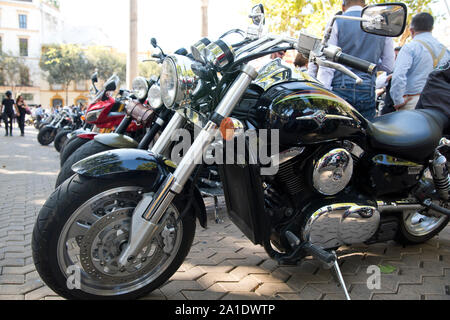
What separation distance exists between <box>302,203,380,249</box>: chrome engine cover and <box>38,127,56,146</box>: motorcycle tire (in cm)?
1038

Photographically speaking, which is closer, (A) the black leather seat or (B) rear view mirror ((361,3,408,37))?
(B) rear view mirror ((361,3,408,37))

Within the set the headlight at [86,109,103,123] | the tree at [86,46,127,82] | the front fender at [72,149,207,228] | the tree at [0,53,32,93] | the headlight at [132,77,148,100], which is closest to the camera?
the front fender at [72,149,207,228]

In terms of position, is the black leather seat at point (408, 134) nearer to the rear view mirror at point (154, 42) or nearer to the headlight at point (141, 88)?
the rear view mirror at point (154, 42)

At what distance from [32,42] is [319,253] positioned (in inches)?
2505

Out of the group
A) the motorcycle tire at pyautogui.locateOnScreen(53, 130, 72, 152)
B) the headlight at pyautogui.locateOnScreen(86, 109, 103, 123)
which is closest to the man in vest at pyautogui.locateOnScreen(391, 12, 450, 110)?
the headlight at pyautogui.locateOnScreen(86, 109, 103, 123)

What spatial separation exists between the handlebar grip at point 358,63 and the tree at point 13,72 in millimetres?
53502

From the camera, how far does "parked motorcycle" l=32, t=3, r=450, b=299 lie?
1.73 m

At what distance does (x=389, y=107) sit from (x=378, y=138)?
2336 mm

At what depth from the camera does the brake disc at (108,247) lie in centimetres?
181

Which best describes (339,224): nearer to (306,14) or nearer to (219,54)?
(219,54)

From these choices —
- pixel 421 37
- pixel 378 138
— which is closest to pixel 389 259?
pixel 378 138

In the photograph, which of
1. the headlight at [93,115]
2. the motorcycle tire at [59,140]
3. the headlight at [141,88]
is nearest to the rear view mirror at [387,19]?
the headlight at [141,88]

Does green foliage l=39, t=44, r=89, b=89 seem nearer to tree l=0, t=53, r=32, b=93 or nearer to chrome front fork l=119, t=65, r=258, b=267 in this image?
tree l=0, t=53, r=32, b=93

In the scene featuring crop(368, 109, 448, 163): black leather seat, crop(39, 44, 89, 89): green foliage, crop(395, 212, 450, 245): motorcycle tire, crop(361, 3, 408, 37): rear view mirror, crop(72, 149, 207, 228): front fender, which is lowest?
crop(395, 212, 450, 245): motorcycle tire
